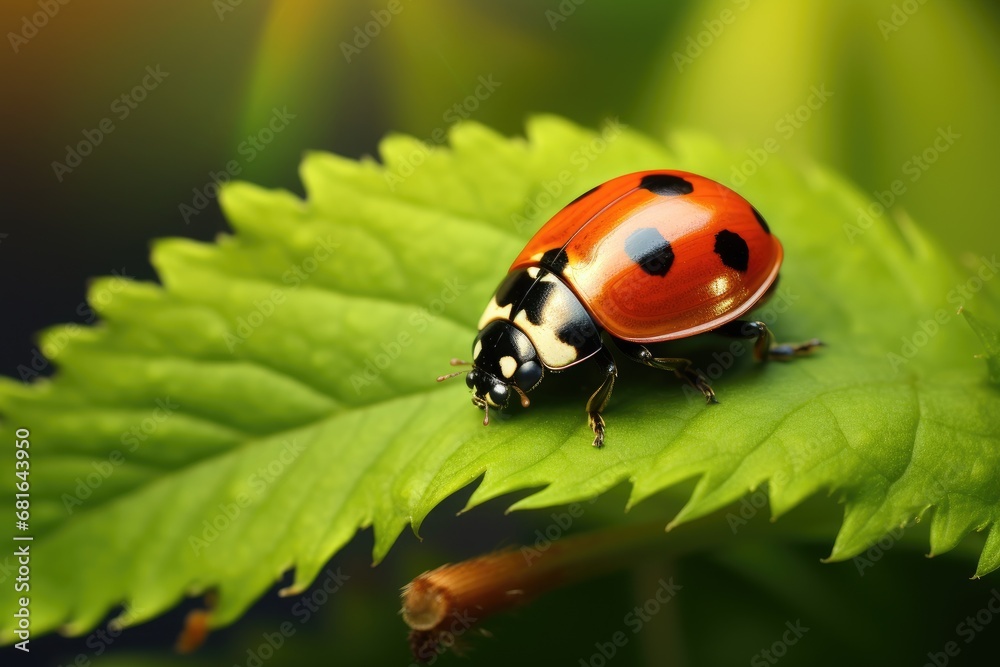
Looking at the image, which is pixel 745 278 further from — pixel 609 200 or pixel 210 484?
pixel 210 484

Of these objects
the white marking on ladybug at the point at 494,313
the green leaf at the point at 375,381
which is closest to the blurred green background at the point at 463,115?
the green leaf at the point at 375,381

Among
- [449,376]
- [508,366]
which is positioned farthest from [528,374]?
[449,376]

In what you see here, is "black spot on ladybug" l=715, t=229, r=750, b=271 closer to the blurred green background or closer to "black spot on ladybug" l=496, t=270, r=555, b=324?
"black spot on ladybug" l=496, t=270, r=555, b=324

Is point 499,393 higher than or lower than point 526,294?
lower

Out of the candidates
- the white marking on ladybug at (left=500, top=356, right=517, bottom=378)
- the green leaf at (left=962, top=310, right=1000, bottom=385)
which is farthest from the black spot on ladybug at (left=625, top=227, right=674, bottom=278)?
the green leaf at (left=962, top=310, right=1000, bottom=385)

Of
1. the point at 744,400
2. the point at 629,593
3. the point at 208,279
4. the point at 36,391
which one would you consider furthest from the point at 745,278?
the point at 36,391

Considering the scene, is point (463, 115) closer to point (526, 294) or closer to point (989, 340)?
point (526, 294)
